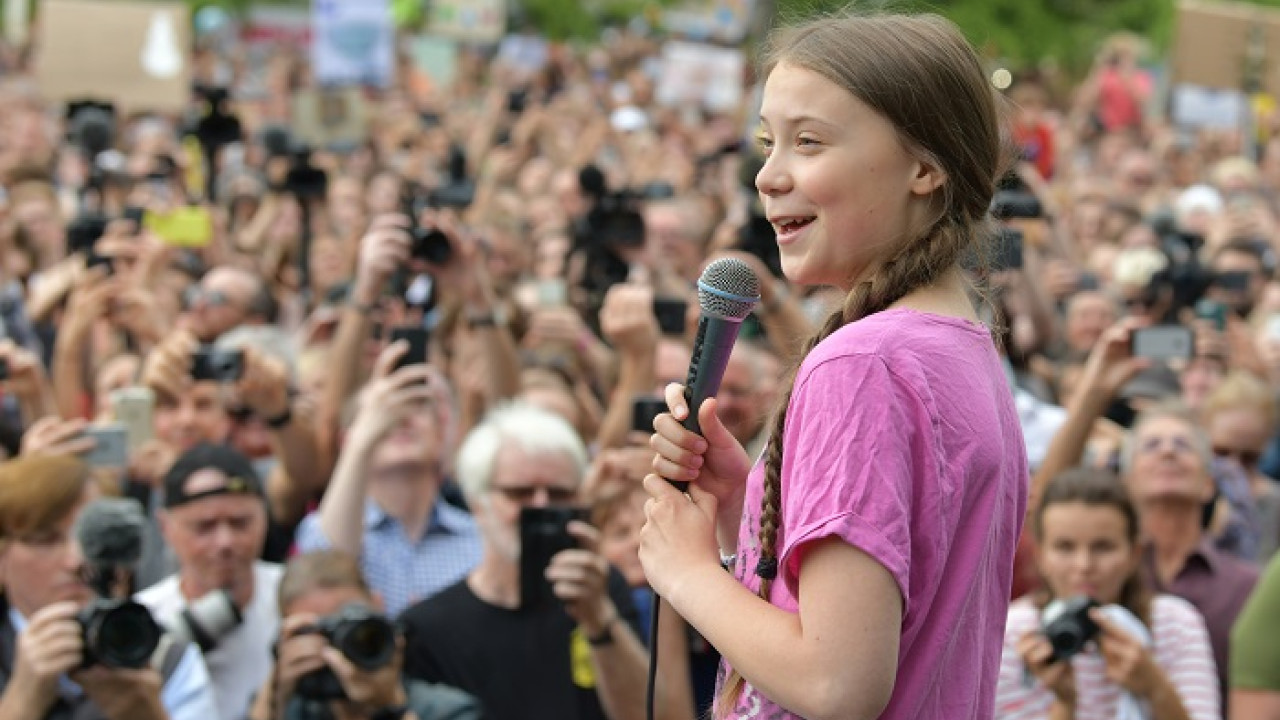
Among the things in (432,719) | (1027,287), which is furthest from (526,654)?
(1027,287)

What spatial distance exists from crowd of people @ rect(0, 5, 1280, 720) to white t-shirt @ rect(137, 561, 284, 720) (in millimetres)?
15

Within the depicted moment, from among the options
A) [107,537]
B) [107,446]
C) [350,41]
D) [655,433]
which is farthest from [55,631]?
[350,41]

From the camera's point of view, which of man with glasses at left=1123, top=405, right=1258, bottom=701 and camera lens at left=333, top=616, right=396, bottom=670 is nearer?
camera lens at left=333, top=616, right=396, bottom=670

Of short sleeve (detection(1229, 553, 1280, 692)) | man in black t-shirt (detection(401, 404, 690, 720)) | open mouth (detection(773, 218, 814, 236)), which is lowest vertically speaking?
man in black t-shirt (detection(401, 404, 690, 720))

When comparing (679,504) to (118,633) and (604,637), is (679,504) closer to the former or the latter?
(118,633)

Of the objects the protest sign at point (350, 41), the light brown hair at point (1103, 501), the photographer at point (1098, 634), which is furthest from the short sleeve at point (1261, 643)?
the protest sign at point (350, 41)

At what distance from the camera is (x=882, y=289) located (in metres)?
2.08

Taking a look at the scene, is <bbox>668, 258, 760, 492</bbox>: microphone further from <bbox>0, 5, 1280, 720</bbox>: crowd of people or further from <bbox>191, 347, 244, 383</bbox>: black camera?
<bbox>191, 347, 244, 383</bbox>: black camera

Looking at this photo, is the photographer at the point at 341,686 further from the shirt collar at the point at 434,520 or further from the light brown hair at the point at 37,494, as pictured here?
the shirt collar at the point at 434,520

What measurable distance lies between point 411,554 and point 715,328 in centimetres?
375

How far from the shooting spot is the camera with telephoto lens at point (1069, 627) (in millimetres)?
3996

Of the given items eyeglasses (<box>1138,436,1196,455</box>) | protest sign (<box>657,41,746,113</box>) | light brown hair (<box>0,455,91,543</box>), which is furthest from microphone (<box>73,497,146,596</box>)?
protest sign (<box>657,41,746,113</box>)

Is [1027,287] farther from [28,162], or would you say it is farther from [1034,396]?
[28,162]

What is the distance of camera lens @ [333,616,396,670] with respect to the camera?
4035 mm
